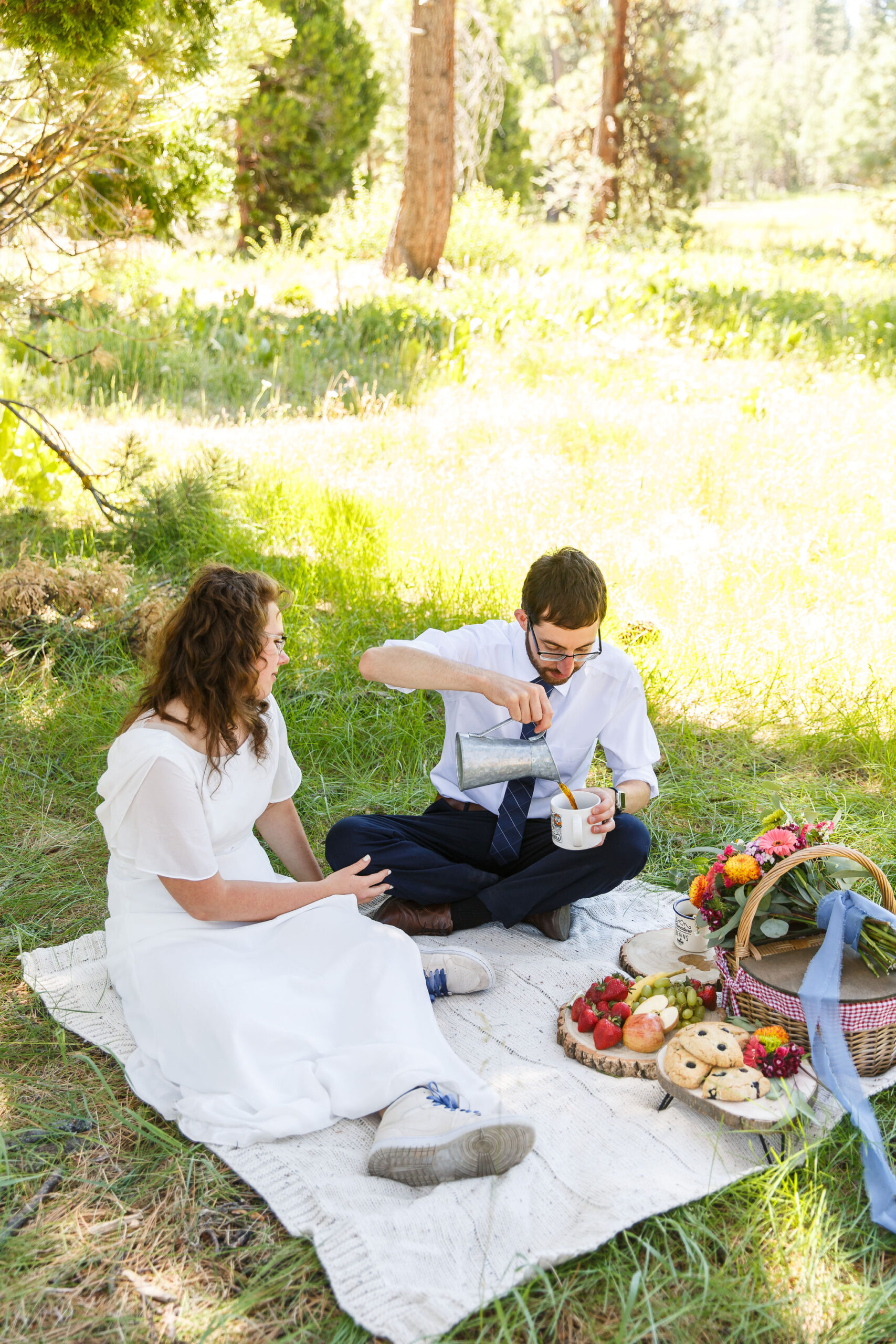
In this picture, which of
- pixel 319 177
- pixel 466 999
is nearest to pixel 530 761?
pixel 466 999

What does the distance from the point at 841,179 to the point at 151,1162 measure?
161ft

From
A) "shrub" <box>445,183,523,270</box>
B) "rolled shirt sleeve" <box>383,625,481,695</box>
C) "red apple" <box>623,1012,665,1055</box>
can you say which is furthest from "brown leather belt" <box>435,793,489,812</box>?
"shrub" <box>445,183,523,270</box>

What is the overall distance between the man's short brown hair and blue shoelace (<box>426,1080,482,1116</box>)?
3.89 feet

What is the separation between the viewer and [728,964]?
251 cm

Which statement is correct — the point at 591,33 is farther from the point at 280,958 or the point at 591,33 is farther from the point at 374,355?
the point at 280,958

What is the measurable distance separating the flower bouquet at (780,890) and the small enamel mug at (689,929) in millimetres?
187

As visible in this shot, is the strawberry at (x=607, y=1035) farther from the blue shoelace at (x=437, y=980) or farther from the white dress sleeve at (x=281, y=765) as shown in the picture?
the white dress sleeve at (x=281, y=765)

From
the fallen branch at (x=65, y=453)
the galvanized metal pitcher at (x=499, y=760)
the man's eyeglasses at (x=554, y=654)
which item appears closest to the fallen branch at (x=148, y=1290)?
the galvanized metal pitcher at (x=499, y=760)

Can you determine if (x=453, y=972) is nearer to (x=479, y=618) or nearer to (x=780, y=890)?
(x=780, y=890)

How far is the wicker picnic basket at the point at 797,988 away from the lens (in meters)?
2.29

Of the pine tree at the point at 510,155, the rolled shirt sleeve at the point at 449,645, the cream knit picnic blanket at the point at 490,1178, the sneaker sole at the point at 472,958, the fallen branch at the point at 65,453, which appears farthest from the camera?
the pine tree at the point at 510,155

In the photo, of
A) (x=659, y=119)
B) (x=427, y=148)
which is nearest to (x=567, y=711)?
(x=427, y=148)

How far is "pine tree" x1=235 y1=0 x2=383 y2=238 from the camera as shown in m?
15.4

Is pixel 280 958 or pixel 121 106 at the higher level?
pixel 121 106
